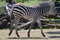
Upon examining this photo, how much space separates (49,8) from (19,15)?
4.48 ft

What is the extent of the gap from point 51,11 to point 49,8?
183 millimetres

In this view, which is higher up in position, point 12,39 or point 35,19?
point 35,19

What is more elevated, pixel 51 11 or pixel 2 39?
pixel 51 11

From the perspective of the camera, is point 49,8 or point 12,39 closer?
point 12,39

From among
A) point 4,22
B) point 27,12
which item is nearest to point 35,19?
point 27,12

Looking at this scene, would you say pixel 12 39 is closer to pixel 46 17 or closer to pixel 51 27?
pixel 51 27

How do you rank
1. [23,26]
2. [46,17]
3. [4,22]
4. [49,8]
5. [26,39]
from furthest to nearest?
[46,17] → [4,22] → [23,26] → [49,8] → [26,39]

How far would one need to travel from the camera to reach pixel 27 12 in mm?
9141

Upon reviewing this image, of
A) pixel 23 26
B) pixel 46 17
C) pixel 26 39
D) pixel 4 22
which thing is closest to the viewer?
pixel 26 39

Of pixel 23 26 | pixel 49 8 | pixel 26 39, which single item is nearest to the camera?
pixel 26 39

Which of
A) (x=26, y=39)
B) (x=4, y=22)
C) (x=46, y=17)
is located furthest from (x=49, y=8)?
(x=46, y=17)

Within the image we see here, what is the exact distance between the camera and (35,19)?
912 centimetres

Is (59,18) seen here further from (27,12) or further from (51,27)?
(27,12)

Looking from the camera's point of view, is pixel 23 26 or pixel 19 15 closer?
pixel 19 15
